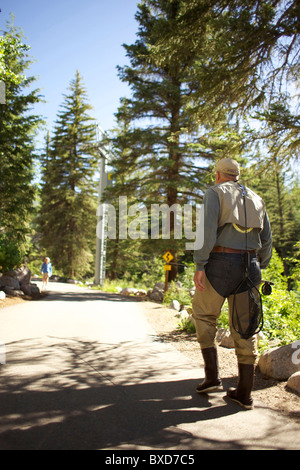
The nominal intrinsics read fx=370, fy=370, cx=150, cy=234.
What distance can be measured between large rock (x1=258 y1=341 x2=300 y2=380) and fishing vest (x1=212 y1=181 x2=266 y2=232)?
5.13 feet

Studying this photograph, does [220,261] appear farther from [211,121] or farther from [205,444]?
[211,121]

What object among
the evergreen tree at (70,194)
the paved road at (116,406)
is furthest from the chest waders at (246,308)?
the evergreen tree at (70,194)

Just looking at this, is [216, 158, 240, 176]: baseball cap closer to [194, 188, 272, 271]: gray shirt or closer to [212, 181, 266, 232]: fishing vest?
[212, 181, 266, 232]: fishing vest

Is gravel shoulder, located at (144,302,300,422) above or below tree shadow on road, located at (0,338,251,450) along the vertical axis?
below

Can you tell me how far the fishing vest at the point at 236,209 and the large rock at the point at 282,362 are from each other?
1565mm

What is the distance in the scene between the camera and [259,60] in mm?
7344

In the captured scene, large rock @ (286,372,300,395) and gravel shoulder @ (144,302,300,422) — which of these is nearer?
gravel shoulder @ (144,302,300,422)

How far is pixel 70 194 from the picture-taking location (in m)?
37.1

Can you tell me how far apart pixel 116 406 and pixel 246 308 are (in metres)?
1.41

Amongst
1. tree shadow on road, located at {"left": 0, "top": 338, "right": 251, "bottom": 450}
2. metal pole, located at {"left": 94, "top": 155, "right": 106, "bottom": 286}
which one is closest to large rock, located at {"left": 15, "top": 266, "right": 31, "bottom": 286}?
tree shadow on road, located at {"left": 0, "top": 338, "right": 251, "bottom": 450}

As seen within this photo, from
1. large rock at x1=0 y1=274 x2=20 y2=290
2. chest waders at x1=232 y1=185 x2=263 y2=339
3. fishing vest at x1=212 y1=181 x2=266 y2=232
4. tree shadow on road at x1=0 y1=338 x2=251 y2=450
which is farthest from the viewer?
large rock at x1=0 y1=274 x2=20 y2=290

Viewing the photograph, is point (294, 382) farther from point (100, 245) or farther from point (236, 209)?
point (100, 245)

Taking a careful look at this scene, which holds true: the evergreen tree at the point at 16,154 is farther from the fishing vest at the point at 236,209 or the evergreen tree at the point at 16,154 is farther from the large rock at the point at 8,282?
the fishing vest at the point at 236,209

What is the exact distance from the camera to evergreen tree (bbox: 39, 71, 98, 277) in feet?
122
